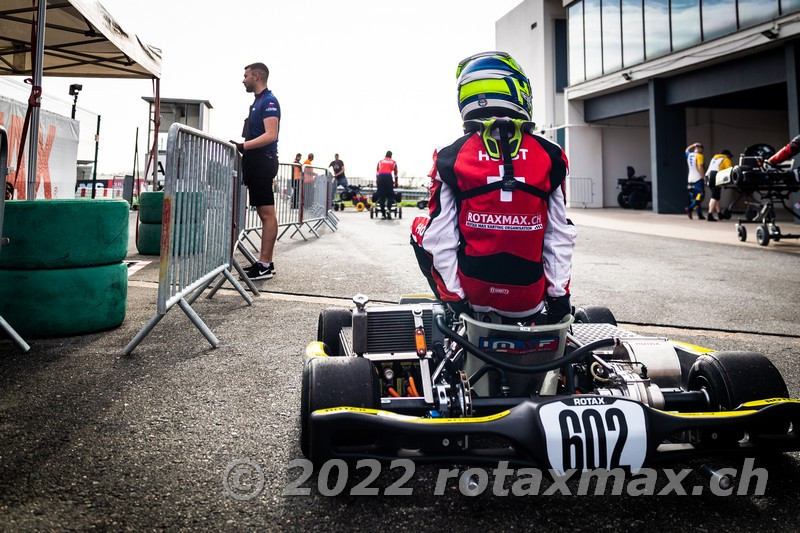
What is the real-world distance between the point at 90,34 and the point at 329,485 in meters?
7.01

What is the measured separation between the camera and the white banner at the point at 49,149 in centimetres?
909

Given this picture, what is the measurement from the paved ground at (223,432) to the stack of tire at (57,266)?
131 millimetres

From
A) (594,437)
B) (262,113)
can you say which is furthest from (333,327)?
(262,113)

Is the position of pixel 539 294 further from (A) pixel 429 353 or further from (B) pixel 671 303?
(B) pixel 671 303

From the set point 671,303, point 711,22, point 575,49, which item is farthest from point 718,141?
point 671,303

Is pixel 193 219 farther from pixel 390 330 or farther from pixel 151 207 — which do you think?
pixel 151 207

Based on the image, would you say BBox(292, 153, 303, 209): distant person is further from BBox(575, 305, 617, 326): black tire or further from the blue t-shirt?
BBox(575, 305, 617, 326): black tire

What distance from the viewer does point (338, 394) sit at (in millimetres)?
1840

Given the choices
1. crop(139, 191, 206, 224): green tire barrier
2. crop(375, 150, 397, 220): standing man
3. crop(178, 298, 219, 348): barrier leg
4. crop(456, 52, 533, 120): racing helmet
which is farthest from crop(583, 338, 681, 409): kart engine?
A: crop(375, 150, 397, 220): standing man

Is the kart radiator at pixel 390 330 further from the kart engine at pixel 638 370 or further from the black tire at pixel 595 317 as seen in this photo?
the black tire at pixel 595 317

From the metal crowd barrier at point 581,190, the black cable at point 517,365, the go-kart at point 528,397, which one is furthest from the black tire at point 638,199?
the black cable at point 517,365

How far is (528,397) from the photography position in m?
2.00

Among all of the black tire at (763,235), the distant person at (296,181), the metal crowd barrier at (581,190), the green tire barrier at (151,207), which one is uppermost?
the metal crowd barrier at (581,190)

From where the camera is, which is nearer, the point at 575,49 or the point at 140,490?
the point at 140,490
